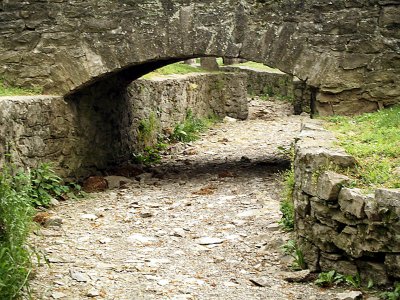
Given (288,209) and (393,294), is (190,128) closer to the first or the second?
(288,209)

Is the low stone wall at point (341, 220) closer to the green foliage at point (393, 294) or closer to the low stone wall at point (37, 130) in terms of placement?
the green foliage at point (393, 294)

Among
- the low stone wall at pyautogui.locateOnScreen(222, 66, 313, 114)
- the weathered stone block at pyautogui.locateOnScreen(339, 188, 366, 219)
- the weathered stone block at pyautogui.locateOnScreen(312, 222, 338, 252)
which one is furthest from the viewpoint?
the low stone wall at pyautogui.locateOnScreen(222, 66, 313, 114)

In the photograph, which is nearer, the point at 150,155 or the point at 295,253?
the point at 295,253

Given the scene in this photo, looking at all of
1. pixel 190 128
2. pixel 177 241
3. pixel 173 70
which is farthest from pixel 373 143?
pixel 173 70

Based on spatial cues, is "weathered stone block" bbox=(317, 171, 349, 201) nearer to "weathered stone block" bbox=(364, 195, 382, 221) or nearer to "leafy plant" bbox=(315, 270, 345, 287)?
"weathered stone block" bbox=(364, 195, 382, 221)

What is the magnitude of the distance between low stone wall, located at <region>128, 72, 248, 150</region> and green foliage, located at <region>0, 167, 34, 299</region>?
5.26m

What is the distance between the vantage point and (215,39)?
7359 mm

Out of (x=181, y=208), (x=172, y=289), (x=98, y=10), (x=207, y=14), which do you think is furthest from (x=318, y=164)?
(x=98, y=10)

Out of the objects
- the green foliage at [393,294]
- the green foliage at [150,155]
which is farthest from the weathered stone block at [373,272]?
the green foliage at [150,155]

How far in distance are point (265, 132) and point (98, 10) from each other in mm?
5721

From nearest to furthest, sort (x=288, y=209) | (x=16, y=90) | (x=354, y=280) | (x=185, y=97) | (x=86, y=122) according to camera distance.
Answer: (x=354, y=280), (x=288, y=209), (x=16, y=90), (x=86, y=122), (x=185, y=97)

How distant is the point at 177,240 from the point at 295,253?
123 cm

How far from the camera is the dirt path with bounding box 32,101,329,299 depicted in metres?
4.55

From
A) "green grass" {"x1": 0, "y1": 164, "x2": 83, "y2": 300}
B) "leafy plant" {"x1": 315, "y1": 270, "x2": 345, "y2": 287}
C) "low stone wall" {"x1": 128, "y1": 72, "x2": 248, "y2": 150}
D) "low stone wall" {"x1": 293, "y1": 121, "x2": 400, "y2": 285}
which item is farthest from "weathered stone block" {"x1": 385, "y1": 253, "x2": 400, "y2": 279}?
"low stone wall" {"x1": 128, "y1": 72, "x2": 248, "y2": 150}
